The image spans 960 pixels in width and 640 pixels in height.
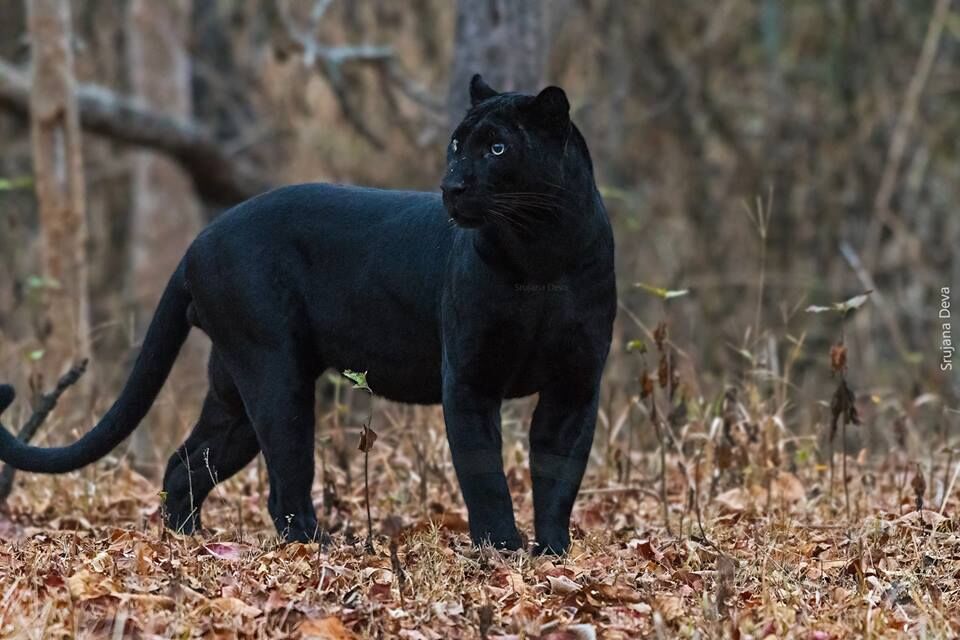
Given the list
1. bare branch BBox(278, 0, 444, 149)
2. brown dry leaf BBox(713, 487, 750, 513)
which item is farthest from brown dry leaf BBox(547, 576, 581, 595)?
bare branch BBox(278, 0, 444, 149)

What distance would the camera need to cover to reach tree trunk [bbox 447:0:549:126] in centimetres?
681

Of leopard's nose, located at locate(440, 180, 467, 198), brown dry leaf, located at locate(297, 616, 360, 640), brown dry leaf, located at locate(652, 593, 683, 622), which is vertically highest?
leopard's nose, located at locate(440, 180, 467, 198)

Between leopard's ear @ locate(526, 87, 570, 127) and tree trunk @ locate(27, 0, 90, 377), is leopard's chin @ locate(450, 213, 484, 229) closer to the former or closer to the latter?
leopard's ear @ locate(526, 87, 570, 127)

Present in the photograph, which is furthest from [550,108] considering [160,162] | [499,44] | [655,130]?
[655,130]

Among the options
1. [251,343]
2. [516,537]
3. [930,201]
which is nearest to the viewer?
[516,537]

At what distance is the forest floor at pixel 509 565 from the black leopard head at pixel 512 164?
3.06 feet

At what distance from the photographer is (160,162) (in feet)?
44.3

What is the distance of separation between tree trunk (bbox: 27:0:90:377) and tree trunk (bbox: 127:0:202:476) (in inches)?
214

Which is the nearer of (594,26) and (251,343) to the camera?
(251,343)

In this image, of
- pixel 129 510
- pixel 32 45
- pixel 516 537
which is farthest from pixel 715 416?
pixel 32 45

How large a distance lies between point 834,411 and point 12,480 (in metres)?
2.96

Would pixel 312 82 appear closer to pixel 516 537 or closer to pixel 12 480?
pixel 12 480

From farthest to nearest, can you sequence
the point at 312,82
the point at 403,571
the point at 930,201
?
the point at 312,82 → the point at 930,201 → the point at 403,571

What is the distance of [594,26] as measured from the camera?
1339 cm
